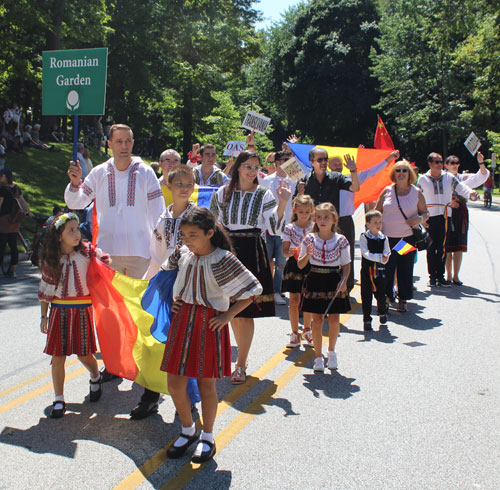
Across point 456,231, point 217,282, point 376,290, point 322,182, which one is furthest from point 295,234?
point 456,231

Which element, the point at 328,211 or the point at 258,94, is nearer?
the point at 328,211

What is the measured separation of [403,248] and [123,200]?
4.34 meters

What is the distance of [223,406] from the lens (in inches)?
202

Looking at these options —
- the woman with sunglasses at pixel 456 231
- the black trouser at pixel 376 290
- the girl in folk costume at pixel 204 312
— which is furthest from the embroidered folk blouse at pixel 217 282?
the woman with sunglasses at pixel 456 231

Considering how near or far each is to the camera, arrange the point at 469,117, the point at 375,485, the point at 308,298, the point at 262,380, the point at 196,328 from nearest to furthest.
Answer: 1. the point at 375,485
2. the point at 196,328
3. the point at 262,380
4. the point at 308,298
5. the point at 469,117

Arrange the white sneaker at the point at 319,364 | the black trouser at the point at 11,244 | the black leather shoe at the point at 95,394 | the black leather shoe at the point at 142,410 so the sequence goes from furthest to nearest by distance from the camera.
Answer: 1. the black trouser at the point at 11,244
2. the white sneaker at the point at 319,364
3. the black leather shoe at the point at 95,394
4. the black leather shoe at the point at 142,410

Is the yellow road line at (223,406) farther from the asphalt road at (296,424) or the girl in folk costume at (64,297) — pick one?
the girl in folk costume at (64,297)

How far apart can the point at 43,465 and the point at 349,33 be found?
157ft

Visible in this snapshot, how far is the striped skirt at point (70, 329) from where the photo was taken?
16.2 feet

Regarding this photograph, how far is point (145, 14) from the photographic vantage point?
34.6m

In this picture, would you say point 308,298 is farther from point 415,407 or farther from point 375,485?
point 375,485

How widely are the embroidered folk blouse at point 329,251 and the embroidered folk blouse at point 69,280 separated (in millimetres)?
2255

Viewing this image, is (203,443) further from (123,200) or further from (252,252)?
(123,200)

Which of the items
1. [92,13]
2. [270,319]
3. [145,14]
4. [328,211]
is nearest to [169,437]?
[328,211]
